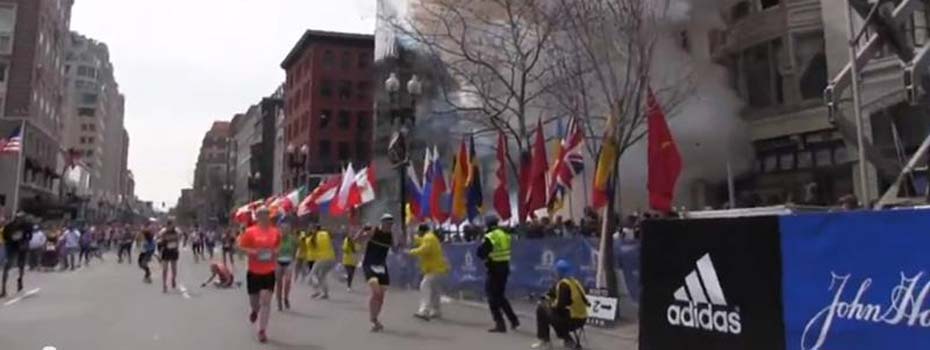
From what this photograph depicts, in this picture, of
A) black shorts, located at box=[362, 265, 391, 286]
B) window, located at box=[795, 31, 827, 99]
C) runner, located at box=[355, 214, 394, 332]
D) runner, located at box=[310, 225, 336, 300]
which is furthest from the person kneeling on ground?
window, located at box=[795, 31, 827, 99]

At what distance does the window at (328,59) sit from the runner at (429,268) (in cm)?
6382

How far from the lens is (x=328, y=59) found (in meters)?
74.1

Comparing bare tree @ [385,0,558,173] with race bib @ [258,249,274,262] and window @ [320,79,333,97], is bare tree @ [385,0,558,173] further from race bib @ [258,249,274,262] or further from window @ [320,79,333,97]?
window @ [320,79,333,97]

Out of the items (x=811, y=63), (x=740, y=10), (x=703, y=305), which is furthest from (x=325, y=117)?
(x=703, y=305)

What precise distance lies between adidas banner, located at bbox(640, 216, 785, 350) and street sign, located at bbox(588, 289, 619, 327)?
2991 mm

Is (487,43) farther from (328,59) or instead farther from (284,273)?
(328,59)

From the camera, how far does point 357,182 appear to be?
77.2 ft

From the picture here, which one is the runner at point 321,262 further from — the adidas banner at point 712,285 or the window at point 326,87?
the window at point 326,87

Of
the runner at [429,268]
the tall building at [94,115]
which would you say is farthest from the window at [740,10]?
the tall building at [94,115]

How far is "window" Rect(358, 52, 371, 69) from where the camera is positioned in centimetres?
7462

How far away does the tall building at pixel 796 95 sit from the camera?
68.0 feet

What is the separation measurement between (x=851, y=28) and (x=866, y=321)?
31.3ft

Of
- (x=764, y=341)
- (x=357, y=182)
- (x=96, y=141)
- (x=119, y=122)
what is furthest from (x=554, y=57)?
(x=119, y=122)

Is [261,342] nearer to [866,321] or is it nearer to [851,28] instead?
[866,321]
